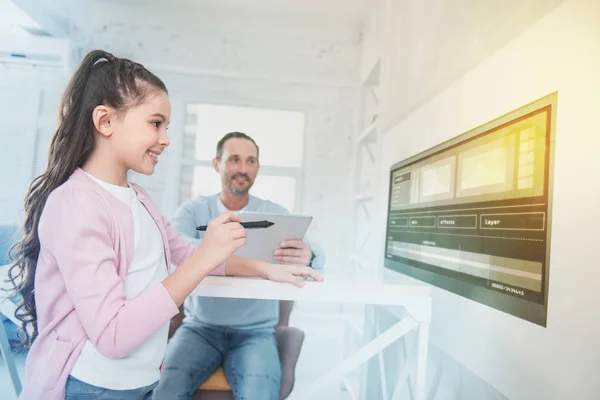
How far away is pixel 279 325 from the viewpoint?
172 centimetres

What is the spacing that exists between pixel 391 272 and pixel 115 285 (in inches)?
46.2

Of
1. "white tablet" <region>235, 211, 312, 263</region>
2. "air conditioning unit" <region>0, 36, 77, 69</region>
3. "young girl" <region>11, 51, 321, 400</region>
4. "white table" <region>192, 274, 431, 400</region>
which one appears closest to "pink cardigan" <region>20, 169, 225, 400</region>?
"young girl" <region>11, 51, 321, 400</region>

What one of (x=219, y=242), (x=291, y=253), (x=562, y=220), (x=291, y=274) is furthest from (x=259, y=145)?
(x=562, y=220)

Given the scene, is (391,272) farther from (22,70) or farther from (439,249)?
(22,70)

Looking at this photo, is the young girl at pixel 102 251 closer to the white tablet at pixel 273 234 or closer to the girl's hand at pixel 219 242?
the girl's hand at pixel 219 242

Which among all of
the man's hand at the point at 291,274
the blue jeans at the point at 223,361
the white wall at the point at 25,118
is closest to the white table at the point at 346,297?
the man's hand at the point at 291,274

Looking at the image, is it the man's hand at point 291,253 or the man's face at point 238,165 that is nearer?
the man's hand at point 291,253

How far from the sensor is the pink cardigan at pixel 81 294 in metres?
0.65

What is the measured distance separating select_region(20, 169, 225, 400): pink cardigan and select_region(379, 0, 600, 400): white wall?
64 centimetres

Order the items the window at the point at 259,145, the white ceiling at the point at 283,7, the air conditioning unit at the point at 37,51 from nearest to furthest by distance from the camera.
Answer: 1. the air conditioning unit at the point at 37,51
2. the white ceiling at the point at 283,7
3. the window at the point at 259,145

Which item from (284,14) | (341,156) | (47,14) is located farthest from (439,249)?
(47,14)

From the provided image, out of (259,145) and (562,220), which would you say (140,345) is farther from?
(259,145)

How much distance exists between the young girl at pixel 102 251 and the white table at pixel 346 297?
41 millimetres

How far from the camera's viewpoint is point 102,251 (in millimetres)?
667
